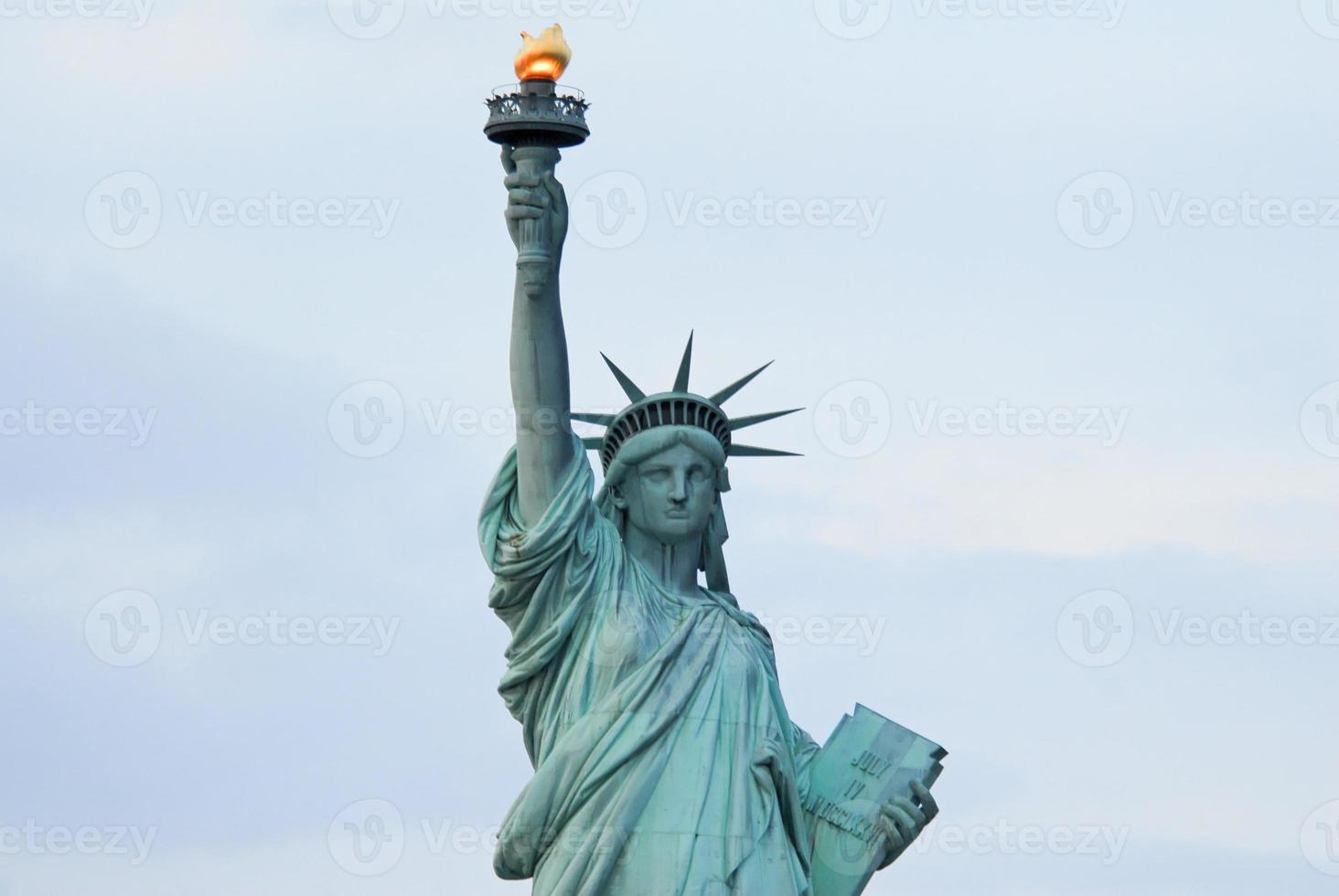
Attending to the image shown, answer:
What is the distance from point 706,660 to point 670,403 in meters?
1.87

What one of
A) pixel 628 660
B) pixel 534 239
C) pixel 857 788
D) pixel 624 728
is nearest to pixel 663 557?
pixel 628 660

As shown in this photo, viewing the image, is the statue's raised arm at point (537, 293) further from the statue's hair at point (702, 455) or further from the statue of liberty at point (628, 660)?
the statue's hair at point (702, 455)

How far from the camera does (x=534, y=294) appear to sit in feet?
78.2

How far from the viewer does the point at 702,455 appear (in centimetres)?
2478

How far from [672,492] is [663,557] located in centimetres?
60

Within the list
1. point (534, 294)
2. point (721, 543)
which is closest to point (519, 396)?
point (534, 294)

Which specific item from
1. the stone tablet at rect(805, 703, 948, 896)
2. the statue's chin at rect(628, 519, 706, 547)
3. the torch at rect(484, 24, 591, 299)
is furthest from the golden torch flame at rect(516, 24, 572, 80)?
the stone tablet at rect(805, 703, 948, 896)

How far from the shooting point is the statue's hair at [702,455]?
24719 millimetres

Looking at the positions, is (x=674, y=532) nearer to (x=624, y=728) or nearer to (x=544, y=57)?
(x=624, y=728)

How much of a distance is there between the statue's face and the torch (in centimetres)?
175

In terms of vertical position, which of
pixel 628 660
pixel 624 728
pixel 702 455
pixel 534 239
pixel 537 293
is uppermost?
pixel 534 239

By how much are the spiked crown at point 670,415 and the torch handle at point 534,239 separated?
48.9 inches

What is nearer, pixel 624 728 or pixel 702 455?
pixel 624 728

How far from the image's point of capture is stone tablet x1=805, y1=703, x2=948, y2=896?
24.4 metres
